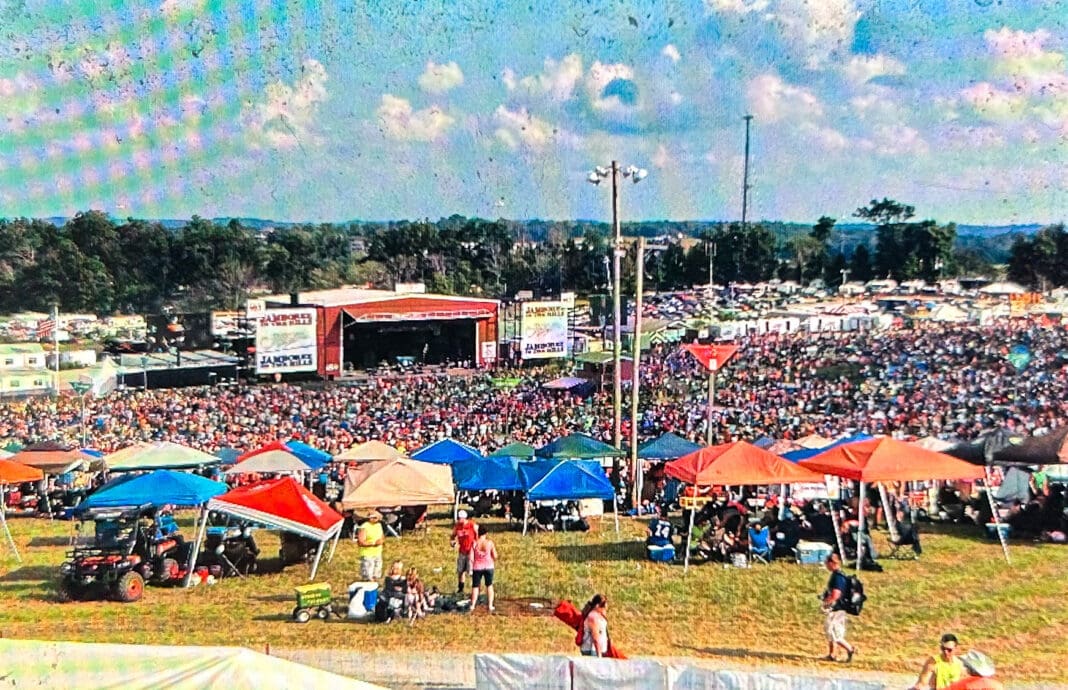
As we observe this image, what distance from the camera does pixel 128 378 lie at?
128 ft

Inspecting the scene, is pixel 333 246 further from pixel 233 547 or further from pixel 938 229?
pixel 233 547

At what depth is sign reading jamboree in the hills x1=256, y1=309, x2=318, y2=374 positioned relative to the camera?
35906 mm

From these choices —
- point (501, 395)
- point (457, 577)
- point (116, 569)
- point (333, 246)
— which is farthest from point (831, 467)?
point (333, 246)

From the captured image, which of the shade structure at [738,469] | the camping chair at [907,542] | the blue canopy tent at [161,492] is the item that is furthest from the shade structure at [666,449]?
the blue canopy tent at [161,492]

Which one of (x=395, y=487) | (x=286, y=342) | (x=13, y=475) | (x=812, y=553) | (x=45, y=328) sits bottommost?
(x=812, y=553)

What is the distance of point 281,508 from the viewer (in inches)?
440

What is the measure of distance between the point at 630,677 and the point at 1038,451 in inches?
414

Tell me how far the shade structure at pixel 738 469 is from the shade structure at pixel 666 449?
5.63 meters

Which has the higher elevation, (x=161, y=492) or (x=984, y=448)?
(x=984, y=448)

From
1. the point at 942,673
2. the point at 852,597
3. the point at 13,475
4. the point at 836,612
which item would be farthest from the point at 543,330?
the point at 942,673

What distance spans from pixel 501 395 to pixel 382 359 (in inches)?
401

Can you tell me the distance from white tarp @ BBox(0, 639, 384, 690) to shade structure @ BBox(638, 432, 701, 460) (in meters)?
12.8

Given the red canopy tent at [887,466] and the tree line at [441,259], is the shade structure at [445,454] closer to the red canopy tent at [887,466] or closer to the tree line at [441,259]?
the red canopy tent at [887,466]

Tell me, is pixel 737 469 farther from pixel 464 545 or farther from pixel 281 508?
pixel 281 508
